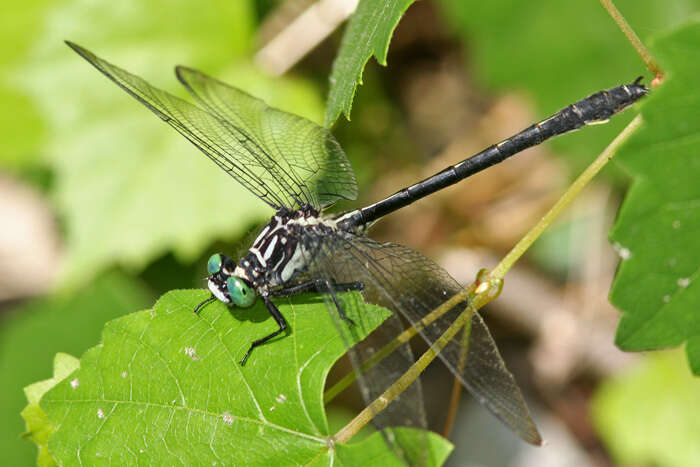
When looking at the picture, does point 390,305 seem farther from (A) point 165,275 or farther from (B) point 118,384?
(A) point 165,275

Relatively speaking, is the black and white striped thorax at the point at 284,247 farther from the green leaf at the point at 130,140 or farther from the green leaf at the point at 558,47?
the green leaf at the point at 558,47

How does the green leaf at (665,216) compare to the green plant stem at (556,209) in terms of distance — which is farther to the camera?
the green plant stem at (556,209)

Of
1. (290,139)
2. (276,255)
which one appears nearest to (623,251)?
(276,255)

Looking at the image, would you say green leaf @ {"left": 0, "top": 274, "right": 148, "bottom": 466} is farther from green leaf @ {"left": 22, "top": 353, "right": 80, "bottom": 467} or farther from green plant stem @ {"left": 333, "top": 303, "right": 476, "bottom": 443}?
green plant stem @ {"left": 333, "top": 303, "right": 476, "bottom": 443}

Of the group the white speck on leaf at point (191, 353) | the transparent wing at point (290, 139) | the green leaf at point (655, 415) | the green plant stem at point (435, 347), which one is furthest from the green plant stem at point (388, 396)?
the green leaf at point (655, 415)

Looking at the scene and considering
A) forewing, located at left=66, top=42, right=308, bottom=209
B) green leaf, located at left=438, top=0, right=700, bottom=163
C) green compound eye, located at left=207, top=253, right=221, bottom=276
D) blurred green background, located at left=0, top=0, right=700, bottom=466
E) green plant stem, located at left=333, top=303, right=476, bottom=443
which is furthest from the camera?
blurred green background, located at left=0, top=0, right=700, bottom=466

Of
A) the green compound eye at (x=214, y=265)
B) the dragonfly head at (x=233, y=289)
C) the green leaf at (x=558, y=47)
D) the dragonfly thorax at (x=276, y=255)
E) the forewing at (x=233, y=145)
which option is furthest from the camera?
the green leaf at (x=558, y=47)

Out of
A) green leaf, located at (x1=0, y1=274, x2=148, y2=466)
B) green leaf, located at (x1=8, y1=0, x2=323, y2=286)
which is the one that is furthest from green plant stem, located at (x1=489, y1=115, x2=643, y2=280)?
green leaf, located at (x1=0, y1=274, x2=148, y2=466)
